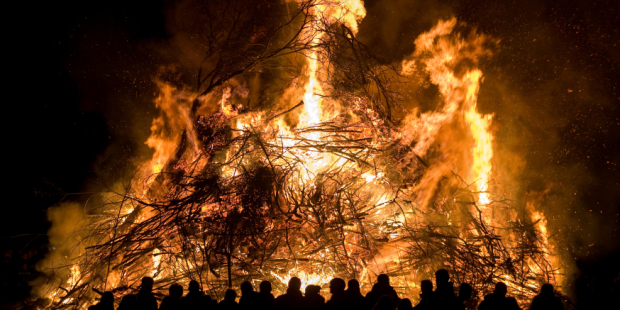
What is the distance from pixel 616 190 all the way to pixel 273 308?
4.46m

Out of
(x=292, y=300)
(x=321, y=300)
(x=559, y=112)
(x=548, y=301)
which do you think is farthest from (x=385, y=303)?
(x=559, y=112)

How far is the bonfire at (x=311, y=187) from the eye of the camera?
431 centimetres

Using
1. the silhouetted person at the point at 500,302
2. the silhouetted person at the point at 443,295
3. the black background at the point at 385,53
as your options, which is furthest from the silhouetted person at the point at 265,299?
the black background at the point at 385,53

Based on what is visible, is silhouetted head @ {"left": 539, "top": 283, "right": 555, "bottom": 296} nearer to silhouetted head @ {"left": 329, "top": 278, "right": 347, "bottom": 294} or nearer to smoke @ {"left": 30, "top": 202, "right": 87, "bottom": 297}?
silhouetted head @ {"left": 329, "top": 278, "right": 347, "bottom": 294}

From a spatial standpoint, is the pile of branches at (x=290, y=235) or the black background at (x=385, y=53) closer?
the black background at (x=385, y=53)

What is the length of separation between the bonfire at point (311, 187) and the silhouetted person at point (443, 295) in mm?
Result: 1105

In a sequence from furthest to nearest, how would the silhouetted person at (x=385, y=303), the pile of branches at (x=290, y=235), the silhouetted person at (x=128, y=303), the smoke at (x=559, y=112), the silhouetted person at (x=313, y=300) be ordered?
the pile of branches at (x=290, y=235) < the smoke at (x=559, y=112) < the silhouetted person at (x=313, y=300) < the silhouetted person at (x=128, y=303) < the silhouetted person at (x=385, y=303)

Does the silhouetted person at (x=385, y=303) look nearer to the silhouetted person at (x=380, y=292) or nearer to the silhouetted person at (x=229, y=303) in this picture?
the silhouetted person at (x=380, y=292)

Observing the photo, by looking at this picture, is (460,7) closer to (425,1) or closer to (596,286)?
(425,1)

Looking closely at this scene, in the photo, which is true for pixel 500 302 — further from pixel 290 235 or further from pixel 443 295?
pixel 290 235

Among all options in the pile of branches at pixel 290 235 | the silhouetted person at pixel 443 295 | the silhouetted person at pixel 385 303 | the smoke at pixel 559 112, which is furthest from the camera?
the pile of branches at pixel 290 235

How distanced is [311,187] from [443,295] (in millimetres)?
2239

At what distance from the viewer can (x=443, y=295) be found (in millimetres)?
3076

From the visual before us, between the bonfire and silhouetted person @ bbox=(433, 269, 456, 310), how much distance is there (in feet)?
3.62
